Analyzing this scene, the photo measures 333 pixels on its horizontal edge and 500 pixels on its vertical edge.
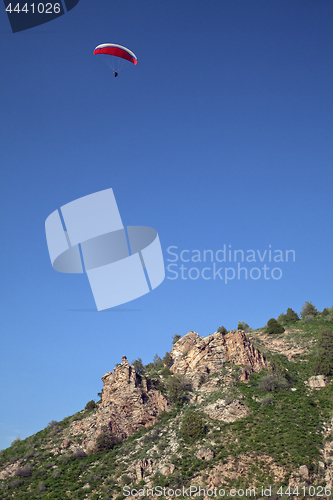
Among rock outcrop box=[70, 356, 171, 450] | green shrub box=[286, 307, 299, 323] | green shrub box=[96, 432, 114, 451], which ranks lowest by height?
green shrub box=[96, 432, 114, 451]

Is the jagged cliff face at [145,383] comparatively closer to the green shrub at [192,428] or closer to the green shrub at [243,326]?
the green shrub at [192,428]

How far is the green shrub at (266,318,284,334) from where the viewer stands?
76.8 metres

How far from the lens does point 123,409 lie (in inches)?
2152

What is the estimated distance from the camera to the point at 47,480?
4597 centimetres

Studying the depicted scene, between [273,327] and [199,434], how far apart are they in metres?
35.1

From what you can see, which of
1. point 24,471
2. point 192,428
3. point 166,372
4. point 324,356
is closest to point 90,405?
point 166,372

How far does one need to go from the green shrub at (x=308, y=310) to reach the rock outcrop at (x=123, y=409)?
1801 inches

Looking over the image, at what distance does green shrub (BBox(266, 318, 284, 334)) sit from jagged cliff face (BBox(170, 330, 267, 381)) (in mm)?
14569

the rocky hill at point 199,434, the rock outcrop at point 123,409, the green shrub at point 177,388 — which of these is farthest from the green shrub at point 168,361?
the rock outcrop at point 123,409

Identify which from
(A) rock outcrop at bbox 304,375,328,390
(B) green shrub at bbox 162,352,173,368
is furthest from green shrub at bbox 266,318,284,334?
(B) green shrub at bbox 162,352,173,368

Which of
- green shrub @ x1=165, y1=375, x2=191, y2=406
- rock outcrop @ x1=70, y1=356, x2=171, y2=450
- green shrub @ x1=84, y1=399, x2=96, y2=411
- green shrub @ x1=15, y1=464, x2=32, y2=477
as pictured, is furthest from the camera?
green shrub @ x1=84, y1=399, x2=96, y2=411

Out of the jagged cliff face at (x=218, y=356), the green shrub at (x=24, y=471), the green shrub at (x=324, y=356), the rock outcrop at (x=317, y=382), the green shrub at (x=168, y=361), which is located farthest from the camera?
the green shrub at (x=168, y=361)

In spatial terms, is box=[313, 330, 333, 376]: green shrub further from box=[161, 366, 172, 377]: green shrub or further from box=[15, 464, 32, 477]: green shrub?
box=[15, 464, 32, 477]: green shrub

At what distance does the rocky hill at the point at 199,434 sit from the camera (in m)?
41.7
